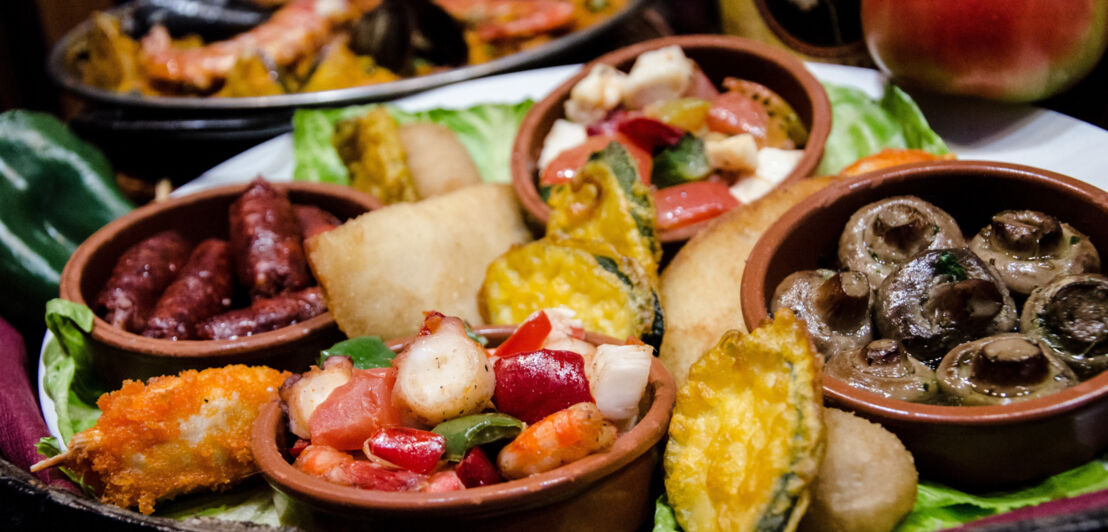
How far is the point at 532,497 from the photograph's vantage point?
1.48 meters

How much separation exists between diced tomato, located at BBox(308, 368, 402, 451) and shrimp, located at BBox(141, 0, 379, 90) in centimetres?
356

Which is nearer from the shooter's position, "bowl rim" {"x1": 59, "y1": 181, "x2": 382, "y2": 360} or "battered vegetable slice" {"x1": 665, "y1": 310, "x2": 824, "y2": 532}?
"battered vegetable slice" {"x1": 665, "y1": 310, "x2": 824, "y2": 532}

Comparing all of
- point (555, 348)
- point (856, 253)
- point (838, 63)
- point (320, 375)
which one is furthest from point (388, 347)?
point (838, 63)

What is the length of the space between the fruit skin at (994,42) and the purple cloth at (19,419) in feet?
8.50

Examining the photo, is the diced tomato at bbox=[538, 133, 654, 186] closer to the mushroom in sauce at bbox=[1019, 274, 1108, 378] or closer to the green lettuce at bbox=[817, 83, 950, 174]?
the green lettuce at bbox=[817, 83, 950, 174]

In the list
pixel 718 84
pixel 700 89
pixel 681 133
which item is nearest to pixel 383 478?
pixel 681 133

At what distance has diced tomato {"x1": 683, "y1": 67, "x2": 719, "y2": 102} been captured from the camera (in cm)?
290

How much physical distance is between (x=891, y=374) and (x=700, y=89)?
1.55m

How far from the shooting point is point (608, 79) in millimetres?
2889

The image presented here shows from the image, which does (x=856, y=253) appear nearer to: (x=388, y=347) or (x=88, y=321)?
(x=388, y=347)

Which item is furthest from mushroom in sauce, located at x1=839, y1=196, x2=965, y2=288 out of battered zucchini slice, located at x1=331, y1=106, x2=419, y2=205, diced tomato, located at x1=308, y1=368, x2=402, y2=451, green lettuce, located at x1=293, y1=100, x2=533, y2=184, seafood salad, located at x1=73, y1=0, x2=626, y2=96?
seafood salad, located at x1=73, y1=0, x2=626, y2=96

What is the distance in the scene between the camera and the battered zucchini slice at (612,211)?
2184 millimetres

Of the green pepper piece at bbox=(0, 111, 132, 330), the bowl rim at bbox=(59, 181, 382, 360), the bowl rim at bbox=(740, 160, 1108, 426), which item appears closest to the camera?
the bowl rim at bbox=(740, 160, 1108, 426)

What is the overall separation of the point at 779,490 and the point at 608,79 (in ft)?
6.07
